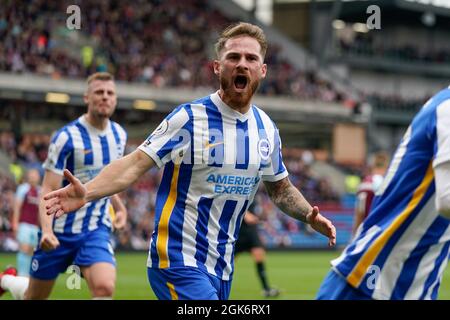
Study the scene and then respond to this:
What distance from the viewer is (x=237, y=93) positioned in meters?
5.32

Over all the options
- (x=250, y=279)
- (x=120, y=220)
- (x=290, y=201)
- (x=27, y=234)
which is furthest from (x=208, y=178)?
(x=250, y=279)

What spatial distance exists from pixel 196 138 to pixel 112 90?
3.33m

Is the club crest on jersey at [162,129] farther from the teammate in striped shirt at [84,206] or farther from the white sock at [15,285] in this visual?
the white sock at [15,285]

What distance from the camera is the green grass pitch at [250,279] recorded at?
45.3 feet

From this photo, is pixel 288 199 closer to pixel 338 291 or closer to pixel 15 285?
pixel 338 291

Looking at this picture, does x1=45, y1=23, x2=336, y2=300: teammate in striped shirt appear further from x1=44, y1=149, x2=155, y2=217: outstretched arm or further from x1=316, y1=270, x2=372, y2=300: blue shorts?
x1=316, y1=270, x2=372, y2=300: blue shorts

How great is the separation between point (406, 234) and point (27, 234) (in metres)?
11.3

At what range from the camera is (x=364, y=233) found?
4.54 meters

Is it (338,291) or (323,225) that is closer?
(338,291)

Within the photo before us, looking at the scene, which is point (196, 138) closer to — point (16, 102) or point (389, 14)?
point (16, 102)

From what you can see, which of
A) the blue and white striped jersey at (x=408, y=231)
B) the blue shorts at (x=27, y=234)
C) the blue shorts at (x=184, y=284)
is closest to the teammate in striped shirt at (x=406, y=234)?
the blue and white striped jersey at (x=408, y=231)

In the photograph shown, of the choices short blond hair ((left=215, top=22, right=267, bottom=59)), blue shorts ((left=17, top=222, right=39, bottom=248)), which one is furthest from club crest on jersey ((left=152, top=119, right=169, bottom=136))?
blue shorts ((left=17, top=222, right=39, bottom=248))

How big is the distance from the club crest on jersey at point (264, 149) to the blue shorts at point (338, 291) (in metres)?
1.10
